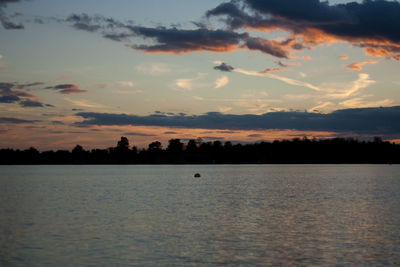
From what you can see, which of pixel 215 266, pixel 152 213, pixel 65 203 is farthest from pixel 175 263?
pixel 65 203

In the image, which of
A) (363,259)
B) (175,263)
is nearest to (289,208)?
(363,259)

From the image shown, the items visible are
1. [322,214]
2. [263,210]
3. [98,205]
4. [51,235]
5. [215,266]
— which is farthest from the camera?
[98,205]

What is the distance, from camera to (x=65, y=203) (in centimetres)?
6625

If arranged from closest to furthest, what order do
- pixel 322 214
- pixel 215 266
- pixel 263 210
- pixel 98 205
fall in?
1. pixel 215 266
2. pixel 322 214
3. pixel 263 210
4. pixel 98 205

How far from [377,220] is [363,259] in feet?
66.1

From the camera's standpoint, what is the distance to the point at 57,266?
2692cm

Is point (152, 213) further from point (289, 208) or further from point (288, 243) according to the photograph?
point (288, 243)

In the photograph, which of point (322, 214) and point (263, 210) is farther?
point (263, 210)

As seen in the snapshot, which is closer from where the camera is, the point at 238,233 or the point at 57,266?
the point at 57,266

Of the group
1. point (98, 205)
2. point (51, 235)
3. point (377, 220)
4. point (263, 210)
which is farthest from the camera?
point (98, 205)

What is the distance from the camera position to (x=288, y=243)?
110 feet

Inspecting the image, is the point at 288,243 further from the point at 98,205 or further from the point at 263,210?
the point at 98,205

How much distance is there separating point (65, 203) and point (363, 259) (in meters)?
49.0

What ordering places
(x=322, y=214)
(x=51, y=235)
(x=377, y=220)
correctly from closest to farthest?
(x=51, y=235) < (x=377, y=220) < (x=322, y=214)
